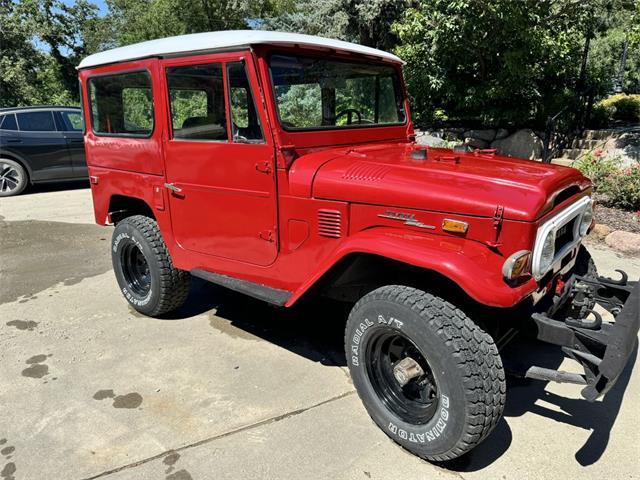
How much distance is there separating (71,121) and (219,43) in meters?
7.79

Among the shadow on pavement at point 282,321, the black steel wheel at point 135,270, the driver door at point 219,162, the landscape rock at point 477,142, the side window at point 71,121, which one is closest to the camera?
the driver door at point 219,162

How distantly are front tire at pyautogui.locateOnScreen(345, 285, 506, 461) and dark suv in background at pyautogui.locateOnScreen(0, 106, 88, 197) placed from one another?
856cm

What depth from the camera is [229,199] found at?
3189 millimetres

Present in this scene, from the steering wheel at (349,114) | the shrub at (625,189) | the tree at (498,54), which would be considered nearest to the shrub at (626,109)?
the tree at (498,54)

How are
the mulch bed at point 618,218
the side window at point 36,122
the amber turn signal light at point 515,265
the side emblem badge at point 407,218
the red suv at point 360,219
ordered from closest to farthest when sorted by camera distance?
the amber turn signal light at point 515,265 → the red suv at point 360,219 → the side emblem badge at point 407,218 → the mulch bed at point 618,218 → the side window at point 36,122

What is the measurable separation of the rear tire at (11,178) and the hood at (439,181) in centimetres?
821

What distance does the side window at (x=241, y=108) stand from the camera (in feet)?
9.61

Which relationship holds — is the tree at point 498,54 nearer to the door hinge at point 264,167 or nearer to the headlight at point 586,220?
the headlight at point 586,220

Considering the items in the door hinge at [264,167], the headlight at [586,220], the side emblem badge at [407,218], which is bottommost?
the headlight at [586,220]

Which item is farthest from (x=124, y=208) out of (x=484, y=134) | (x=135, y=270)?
(x=484, y=134)

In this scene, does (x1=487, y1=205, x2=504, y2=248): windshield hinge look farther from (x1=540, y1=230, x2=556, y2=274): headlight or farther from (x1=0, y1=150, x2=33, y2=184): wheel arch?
(x1=0, y1=150, x2=33, y2=184): wheel arch

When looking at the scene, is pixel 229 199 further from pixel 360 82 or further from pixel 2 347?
pixel 2 347

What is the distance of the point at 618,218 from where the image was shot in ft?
20.5

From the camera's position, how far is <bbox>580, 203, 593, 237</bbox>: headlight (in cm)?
292
